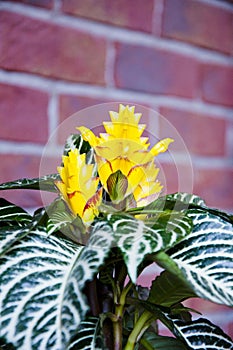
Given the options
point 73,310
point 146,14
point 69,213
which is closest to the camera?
point 73,310

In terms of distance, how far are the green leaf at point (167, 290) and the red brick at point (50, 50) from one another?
41 centimetres

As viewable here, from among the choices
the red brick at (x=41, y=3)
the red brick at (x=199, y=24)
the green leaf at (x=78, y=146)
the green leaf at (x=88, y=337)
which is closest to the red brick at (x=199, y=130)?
the red brick at (x=199, y=24)

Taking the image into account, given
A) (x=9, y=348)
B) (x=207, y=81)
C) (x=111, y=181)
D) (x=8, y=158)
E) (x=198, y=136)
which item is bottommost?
(x=9, y=348)

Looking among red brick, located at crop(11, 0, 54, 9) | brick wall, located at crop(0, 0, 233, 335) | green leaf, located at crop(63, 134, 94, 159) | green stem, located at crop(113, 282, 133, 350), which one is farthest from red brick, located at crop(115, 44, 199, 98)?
green stem, located at crop(113, 282, 133, 350)

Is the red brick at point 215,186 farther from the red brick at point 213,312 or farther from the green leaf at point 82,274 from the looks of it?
the green leaf at point 82,274

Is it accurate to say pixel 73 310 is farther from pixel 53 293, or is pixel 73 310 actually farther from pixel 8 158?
pixel 8 158

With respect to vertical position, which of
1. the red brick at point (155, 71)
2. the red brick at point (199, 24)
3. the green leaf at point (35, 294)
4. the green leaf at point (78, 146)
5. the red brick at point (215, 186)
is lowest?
the green leaf at point (35, 294)

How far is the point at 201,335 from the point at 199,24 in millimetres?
615

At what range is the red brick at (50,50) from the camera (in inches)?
25.4

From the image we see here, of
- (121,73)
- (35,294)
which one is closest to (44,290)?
(35,294)

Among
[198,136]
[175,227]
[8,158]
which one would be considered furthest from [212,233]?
[198,136]

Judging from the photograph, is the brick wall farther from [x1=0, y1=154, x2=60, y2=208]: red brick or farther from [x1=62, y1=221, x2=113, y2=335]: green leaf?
[x1=62, y1=221, x2=113, y2=335]: green leaf

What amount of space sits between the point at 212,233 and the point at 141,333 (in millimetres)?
103

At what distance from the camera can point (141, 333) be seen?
1.22ft
